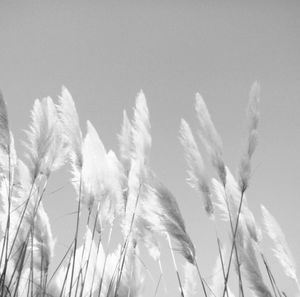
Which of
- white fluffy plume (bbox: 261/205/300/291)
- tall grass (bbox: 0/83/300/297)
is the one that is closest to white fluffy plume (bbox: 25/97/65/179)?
tall grass (bbox: 0/83/300/297)

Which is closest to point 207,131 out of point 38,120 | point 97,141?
point 97,141

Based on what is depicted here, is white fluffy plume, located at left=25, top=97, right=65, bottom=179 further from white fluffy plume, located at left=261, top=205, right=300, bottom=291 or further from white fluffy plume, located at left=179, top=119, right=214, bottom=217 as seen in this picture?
white fluffy plume, located at left=261, top=205, right=300, bottom=291

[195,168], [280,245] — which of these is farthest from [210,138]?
[280,245]

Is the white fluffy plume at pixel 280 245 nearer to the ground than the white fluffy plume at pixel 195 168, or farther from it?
nearer to the ground

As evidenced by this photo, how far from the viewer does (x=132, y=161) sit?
2740mm

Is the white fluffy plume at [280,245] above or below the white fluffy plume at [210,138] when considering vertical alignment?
below

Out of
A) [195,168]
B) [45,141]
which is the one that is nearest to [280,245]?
[195,168]

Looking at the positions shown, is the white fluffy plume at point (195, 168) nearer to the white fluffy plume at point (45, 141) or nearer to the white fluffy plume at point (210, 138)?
the white fluffy plume at point (210, 138)

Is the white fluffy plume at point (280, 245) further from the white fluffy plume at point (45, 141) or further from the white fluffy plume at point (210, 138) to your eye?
the white fluffy plume at point (45, 141)

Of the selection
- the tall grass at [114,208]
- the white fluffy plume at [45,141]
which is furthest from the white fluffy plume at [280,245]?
the white fluffy plume at [45,141]

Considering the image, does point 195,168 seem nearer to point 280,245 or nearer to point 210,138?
point 210,138

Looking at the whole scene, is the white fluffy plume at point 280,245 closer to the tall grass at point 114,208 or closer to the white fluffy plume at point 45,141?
the tall grass at point 114,208

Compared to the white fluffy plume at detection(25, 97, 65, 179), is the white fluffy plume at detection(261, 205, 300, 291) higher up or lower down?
lower down

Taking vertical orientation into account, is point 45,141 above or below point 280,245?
above
